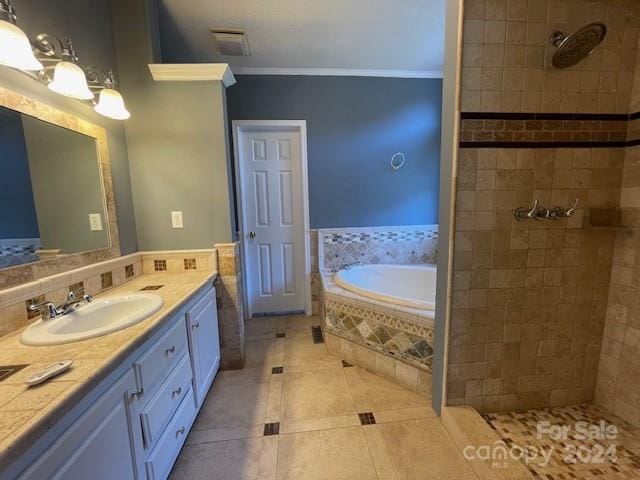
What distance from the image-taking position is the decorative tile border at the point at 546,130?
4.26ft

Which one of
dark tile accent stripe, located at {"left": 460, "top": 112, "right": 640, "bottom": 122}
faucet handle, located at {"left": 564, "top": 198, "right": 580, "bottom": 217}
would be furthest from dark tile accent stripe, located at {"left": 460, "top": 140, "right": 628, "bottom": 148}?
faucet handle, located at {"left": 564, "top": 198, "right": 580, "bottom": 217}

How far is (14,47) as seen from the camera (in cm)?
92

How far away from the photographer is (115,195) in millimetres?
1738

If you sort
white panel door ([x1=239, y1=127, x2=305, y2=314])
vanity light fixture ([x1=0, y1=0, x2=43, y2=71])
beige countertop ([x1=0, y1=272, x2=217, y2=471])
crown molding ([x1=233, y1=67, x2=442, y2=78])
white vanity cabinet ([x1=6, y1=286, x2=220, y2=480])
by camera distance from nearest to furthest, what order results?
beige countertop ([x1=0, y1=272, x2=217, y2=471])
white vanity cabinet ([x1=6, y1=286, x2=220, y2=480])
vanity light fixture ([x1=0, y1=0, x2=43, y2=71])
crown molding ([x1=233, y1=67, x2=442, y2=78])
white panel door ([x1=239, y1=127, x2=305, y2=314])

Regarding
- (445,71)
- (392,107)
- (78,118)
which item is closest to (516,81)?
(445,71)

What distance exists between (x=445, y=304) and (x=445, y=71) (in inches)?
47.3

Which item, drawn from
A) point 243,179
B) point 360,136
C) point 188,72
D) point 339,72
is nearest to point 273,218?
point 243,179

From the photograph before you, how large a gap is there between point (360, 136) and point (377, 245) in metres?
1.22

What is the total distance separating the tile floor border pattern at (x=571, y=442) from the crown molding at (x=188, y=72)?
A: 8.81ft

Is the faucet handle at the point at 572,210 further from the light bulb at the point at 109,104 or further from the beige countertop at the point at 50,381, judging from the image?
the light bulb at the point at 109,104

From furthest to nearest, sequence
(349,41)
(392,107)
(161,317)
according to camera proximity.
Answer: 1. (392,107)
2. (349,41)
3. (161,317)

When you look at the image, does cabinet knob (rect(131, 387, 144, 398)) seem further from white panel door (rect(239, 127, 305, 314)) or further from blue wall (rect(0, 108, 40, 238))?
white panel door (rect(239, 127, 305, 314))

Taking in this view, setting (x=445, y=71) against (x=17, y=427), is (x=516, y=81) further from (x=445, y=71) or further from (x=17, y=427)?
(x=17, y=427)

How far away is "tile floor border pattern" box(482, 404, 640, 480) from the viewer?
3.75 ft
